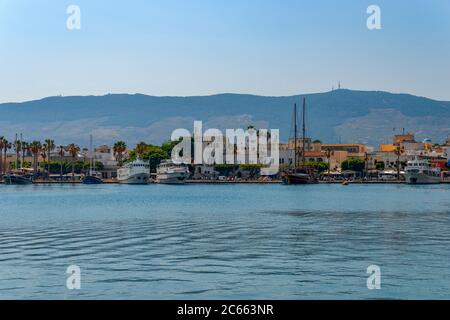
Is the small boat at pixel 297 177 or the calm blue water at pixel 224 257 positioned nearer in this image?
the calm blue water at pixel 224 257

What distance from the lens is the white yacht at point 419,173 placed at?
180 m

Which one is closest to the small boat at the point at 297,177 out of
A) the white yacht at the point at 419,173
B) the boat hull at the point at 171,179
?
the white yacht at the point at 419,173

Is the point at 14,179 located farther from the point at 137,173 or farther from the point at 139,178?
the point at 139,178

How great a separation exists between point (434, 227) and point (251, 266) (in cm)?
2304

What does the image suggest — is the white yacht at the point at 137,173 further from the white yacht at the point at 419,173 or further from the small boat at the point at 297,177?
the white yacht at the point at 419,173

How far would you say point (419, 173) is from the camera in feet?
592

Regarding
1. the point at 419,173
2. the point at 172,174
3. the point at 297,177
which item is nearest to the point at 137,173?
the point at 172,174

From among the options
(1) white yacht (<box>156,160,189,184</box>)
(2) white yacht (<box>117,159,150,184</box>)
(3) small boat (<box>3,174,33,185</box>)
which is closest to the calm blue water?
(2) white yacht (<box>117,159,150,184</box>)

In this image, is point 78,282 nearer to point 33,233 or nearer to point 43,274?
point 43,274

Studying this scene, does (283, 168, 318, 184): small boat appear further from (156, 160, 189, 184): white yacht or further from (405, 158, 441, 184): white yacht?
(156, 160, 189, 184): white yacht

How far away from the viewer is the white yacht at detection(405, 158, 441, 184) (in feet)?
592

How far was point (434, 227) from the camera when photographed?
167ft
